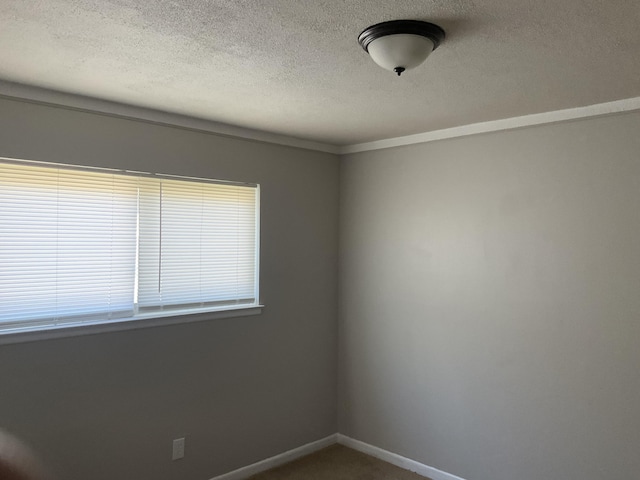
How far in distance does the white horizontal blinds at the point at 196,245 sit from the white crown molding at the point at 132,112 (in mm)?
367

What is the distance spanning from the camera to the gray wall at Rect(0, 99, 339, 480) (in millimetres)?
2688

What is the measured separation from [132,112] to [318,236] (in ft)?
5.58

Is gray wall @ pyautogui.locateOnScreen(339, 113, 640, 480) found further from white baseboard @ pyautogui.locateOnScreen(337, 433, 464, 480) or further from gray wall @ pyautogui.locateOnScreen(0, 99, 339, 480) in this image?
gray wall @ pyautogui.locateOnScreen(0, 99, 339, 480)

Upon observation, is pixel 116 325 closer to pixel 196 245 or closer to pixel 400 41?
pixel 196 245

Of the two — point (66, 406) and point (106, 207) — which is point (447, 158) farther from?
point (66, 406)

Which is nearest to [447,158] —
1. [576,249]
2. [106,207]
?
[576,249]

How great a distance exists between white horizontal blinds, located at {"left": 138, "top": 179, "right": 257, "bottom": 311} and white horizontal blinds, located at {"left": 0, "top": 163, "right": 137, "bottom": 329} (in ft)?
0.42

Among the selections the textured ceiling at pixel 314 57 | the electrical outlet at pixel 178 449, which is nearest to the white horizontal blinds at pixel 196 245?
the textured ceiling at pixel 314 57

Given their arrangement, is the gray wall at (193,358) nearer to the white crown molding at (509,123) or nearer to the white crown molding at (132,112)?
the white crown molding at (132,112)

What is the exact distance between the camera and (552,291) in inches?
119

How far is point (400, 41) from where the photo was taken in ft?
6.12

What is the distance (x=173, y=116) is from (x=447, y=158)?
1.86 m

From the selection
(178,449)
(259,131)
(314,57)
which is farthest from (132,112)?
(178,449)

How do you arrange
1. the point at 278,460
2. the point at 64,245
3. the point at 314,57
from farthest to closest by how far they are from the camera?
the point at 278,460, the point at 64,245, the point at 314,57
